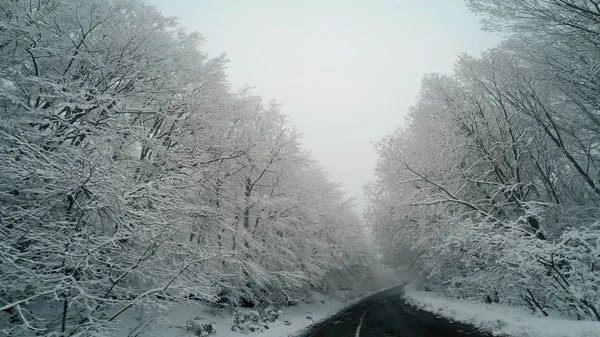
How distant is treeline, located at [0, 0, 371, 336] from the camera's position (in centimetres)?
508

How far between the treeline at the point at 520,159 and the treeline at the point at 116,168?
6808mm

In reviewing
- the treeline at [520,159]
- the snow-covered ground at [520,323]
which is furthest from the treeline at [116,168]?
the snow-covered ground at [520,323]

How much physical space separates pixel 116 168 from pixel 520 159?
12.9 meters

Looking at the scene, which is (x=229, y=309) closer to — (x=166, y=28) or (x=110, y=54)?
(x=110, y=54)

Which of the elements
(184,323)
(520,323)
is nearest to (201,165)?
(184,323)

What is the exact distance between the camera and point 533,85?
30.5ft

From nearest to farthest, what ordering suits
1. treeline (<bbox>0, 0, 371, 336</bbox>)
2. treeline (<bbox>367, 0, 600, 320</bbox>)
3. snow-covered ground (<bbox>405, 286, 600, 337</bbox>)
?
treeline (<bbox>0, 0, 371, 336</bbox>)
snow-covered ground (<bbox>405, 286, 600, 337</bbox>)
treeline (<bbox>367, 0, 600, 320</bbox>)

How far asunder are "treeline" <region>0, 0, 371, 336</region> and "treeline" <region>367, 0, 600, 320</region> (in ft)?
22.3

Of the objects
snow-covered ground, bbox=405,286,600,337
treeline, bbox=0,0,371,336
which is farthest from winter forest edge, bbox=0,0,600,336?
snow-covered ground, bbox=405,286,600,337

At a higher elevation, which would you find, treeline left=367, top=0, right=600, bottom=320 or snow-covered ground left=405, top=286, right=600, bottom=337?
treeline left=367, top=0, right=600, bottom=320

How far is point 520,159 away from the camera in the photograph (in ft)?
34.6

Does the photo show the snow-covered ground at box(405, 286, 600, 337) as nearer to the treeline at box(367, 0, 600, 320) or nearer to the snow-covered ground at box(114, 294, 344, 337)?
the treeline at box(367, 0, 600, 320)

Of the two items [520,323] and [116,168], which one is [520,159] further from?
[116,168]

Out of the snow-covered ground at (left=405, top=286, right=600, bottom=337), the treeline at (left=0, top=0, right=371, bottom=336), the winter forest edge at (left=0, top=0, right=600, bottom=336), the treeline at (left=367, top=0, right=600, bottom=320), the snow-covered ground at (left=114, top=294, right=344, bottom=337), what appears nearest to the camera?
the treeline at (left=0, top=0, right=371, bottom=336)
